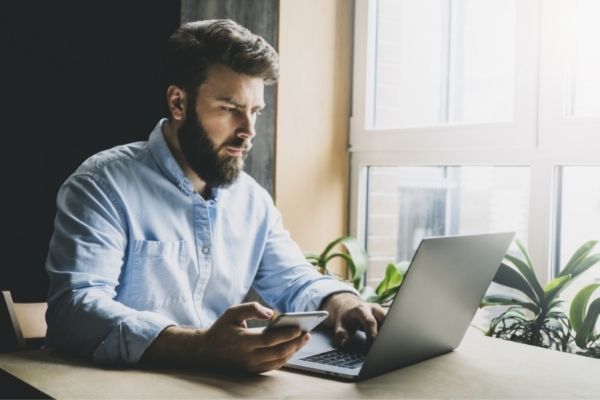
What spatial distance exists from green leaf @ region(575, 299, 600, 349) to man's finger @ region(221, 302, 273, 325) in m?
1.02

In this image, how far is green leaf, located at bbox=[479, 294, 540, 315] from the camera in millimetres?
1843

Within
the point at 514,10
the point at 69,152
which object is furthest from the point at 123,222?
the point at 514,10

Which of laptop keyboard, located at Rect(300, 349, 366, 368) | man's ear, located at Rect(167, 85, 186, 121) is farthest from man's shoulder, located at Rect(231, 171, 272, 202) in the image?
laptop keyboard, located at Rect(300, 349, 366, 368)

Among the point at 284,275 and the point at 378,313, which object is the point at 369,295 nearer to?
the point at 284,275

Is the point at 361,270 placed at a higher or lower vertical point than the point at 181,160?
lower

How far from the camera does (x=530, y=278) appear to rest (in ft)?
6.10

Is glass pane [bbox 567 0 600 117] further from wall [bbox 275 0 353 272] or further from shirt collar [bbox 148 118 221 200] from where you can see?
shirt collar [bbox 148 118 221 200]

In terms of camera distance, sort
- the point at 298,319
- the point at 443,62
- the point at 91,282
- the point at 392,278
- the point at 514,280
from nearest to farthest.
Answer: the point at 298,319 → the point at 91,282 → the point at 514,280 → the point at 392,278 → the point at 443,62

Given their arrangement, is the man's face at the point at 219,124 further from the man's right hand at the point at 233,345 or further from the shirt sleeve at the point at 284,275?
the man's right hand at the point at 233,345

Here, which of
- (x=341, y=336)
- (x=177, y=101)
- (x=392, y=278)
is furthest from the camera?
(x=392, y=278)

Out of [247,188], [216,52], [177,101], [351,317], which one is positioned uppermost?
[216,52]

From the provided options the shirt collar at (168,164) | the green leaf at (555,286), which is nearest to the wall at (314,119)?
the shirt collar at (168,164)

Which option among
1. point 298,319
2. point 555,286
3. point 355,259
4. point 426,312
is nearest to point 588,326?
point 555,286

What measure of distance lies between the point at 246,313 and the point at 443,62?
1697 millimetres
